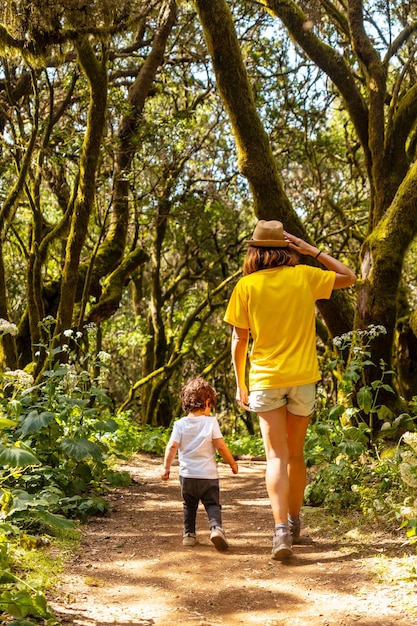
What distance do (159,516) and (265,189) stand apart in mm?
3694

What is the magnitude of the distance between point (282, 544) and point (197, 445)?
1076 millimetres

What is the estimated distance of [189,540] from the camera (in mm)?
5008

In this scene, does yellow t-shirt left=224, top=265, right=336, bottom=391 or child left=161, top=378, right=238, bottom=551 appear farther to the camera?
child left=161, top=378, right=238, bottom=551

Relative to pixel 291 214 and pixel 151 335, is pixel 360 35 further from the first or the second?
pixel 151 335

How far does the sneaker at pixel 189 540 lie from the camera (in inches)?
197

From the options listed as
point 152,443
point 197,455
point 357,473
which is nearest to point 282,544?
point 197,455

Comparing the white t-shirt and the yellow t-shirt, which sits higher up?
the yellow t-shirt

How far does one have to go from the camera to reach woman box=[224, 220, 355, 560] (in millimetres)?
4418

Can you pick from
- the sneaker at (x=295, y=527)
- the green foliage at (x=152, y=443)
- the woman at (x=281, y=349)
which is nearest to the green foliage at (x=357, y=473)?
the sneaker at (x=295, y=527)

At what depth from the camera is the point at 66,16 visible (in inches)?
318

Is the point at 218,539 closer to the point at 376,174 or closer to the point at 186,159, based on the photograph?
the point at 376,174

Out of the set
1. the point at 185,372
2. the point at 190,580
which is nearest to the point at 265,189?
the point at 190,580

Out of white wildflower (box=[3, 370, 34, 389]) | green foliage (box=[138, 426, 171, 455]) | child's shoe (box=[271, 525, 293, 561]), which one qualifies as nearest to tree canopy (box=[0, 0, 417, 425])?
white wildflower (box=[3, 370, 34, 389])

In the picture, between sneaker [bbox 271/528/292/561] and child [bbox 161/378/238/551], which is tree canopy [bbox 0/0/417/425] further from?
sneaker [bbox 271/528/292/561]
